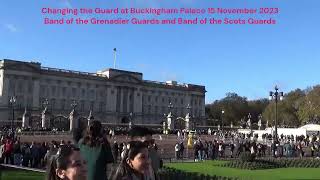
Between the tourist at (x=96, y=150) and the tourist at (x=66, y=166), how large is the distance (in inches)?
95.4

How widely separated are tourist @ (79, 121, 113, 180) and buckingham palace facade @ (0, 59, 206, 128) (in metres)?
90.1

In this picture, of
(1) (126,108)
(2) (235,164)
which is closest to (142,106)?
(1) (126,108)

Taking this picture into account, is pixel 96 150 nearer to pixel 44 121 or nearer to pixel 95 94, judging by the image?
pixel 44 121

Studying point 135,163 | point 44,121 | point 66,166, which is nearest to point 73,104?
point 44,121

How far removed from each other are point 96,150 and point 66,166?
2617 mm

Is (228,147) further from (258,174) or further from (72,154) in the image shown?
(72,154)

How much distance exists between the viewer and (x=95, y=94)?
11975 centimetres

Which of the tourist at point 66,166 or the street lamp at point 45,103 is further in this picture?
the street lamp at point 45,103

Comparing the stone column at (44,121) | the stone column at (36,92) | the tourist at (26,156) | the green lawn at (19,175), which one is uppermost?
the stone column at (36,92)

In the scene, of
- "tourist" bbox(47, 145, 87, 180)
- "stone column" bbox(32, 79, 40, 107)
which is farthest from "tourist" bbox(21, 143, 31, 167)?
"stone column" bbox(32, 79, 40, 107)

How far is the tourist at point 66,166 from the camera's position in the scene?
3664mm

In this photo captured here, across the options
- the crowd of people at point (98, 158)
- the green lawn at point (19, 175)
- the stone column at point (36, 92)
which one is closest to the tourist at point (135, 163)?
the crowd of people at point (98, 158)

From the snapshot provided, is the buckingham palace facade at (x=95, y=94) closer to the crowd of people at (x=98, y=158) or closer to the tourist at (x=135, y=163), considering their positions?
the crowd of people at (x=98, y=158)

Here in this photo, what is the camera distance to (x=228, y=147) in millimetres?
44812
